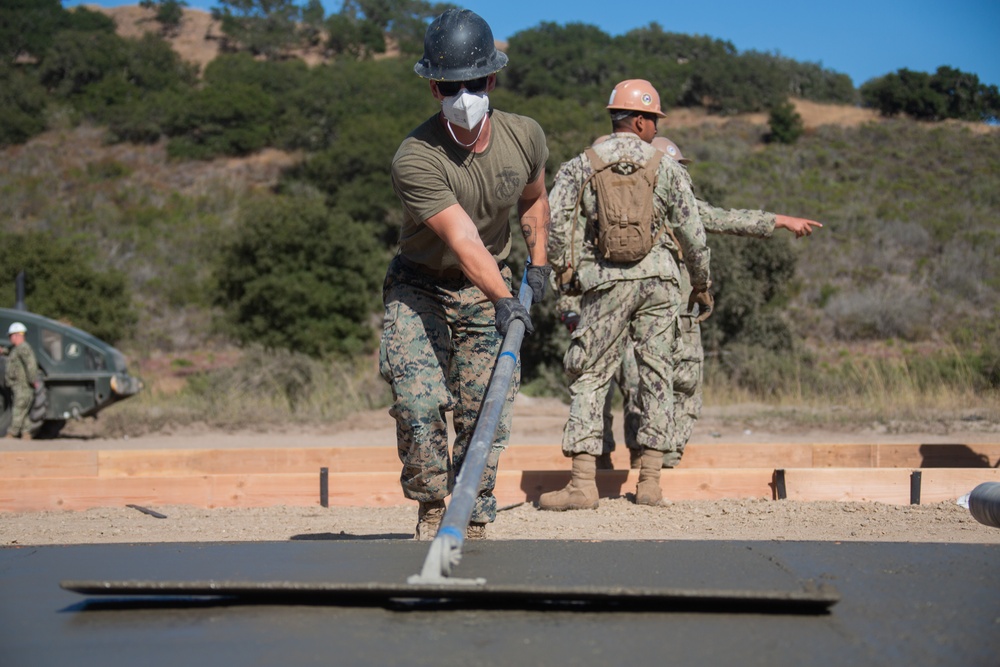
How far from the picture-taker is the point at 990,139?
137 feet

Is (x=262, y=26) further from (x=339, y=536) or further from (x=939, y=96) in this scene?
(x=339, y=536)

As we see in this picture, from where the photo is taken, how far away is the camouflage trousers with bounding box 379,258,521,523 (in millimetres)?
4879

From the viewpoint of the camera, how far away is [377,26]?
75.8 meters

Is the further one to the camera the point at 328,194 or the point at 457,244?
the point at 328,194

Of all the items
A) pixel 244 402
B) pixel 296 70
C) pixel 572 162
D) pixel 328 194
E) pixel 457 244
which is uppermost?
pixel 296 70

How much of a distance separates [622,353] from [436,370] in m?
2.36

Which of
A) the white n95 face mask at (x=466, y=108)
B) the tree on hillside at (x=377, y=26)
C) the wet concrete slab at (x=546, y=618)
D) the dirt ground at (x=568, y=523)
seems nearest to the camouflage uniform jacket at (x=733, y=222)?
the dirt ground at (x=568, y=523)

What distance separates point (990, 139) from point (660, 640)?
144 feet

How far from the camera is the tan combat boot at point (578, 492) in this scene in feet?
22.5

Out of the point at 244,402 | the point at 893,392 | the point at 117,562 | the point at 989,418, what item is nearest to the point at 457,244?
the point at 117,562

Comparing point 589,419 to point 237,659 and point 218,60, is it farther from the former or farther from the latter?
point 218,60

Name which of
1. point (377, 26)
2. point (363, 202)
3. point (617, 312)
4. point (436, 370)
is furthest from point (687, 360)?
point (377, 26)

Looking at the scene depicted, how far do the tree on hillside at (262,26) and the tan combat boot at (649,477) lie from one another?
68.5 metres

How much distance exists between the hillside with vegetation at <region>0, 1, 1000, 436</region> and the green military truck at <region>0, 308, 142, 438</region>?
88cm
